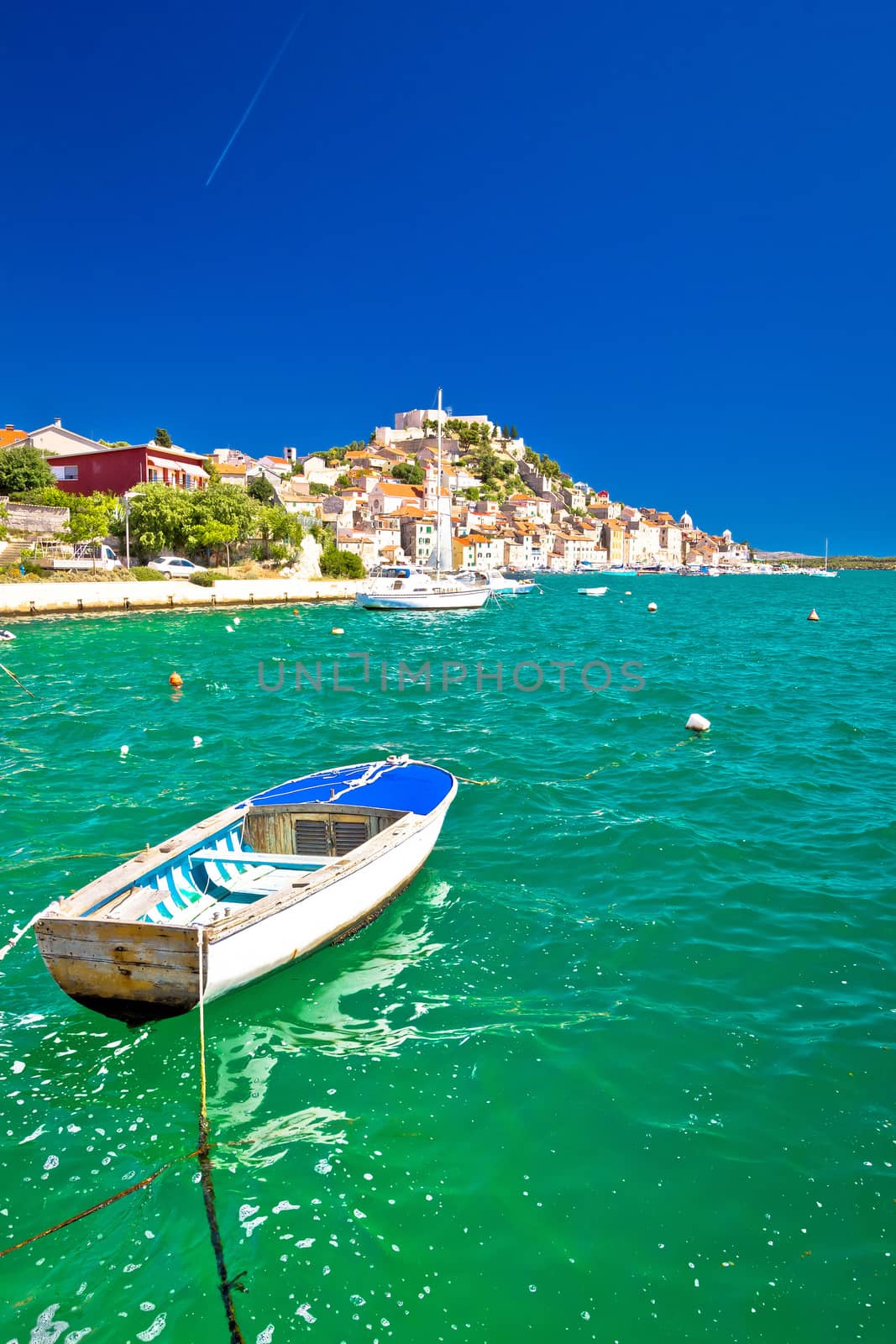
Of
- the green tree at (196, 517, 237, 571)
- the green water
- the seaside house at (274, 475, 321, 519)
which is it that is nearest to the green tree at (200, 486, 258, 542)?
the green tree at (196, 517, 237, 571)

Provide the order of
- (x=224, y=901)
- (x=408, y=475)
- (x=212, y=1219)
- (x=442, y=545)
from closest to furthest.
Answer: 1. (x=212, y=1219)
2. (x=224, y=901)
3. (x=442, y=545)
4. (x=408, y=475)

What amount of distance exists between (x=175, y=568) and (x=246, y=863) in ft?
150

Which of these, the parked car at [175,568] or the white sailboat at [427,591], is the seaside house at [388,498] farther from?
the parked car at [175,568]

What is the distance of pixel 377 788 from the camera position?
9180mm

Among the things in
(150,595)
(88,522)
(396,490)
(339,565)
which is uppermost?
(396,490)

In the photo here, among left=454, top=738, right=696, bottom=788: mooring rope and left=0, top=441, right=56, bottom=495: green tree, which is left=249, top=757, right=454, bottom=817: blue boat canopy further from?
left=0, top=441, right=56, bottom=495: green tree

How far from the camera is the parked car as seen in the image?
4928 cm

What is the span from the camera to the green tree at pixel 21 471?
52250 millimetres

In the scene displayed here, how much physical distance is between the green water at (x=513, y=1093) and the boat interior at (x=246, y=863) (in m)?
0.89

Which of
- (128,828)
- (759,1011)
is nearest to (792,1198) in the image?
(759,1011)

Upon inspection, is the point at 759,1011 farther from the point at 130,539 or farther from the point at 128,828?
the point at 130,539

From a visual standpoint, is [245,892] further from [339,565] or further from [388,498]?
[388,498]

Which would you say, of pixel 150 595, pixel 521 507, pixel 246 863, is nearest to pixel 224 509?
pixel 150 595

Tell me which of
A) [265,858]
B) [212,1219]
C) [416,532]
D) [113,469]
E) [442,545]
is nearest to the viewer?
[212,1219]
